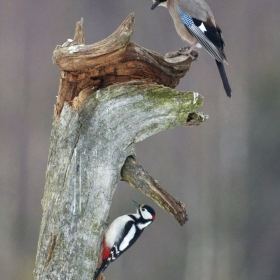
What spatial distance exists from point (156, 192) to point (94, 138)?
0.40m

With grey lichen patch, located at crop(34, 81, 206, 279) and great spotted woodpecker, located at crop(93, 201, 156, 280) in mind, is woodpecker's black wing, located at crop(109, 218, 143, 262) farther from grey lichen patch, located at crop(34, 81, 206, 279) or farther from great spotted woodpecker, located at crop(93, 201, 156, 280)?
grey lichen patch, located at crop(34, 81, 206, 279)

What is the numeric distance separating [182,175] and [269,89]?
1.31 metres

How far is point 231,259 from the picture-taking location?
6.61 meters

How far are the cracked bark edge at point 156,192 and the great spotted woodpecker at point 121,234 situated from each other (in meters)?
0.29

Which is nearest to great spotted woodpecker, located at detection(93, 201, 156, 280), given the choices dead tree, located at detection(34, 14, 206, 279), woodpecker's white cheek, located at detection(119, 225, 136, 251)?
woodpecker's white cheek, located at detection(119, 225, 136, 251)

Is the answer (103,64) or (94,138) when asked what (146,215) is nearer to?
(94,138)

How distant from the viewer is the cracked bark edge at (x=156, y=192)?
9.84ft

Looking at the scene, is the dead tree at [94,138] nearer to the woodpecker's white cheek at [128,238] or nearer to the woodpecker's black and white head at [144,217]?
the woodpecker's white cheek at [128,238]

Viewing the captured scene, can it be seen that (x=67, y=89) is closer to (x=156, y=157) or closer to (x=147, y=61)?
(x=147, y=61)

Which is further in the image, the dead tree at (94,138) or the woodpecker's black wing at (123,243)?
the woodpecker's black wing at (123,243)

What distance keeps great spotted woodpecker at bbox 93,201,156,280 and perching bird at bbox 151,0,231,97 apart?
34.7 inches

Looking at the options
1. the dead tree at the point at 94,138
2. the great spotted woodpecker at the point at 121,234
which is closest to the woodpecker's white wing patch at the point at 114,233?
the great spotted woodpecker at the point at 121,234

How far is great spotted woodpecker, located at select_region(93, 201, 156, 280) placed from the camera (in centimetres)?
308

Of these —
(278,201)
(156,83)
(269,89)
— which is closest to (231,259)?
(278,201)
